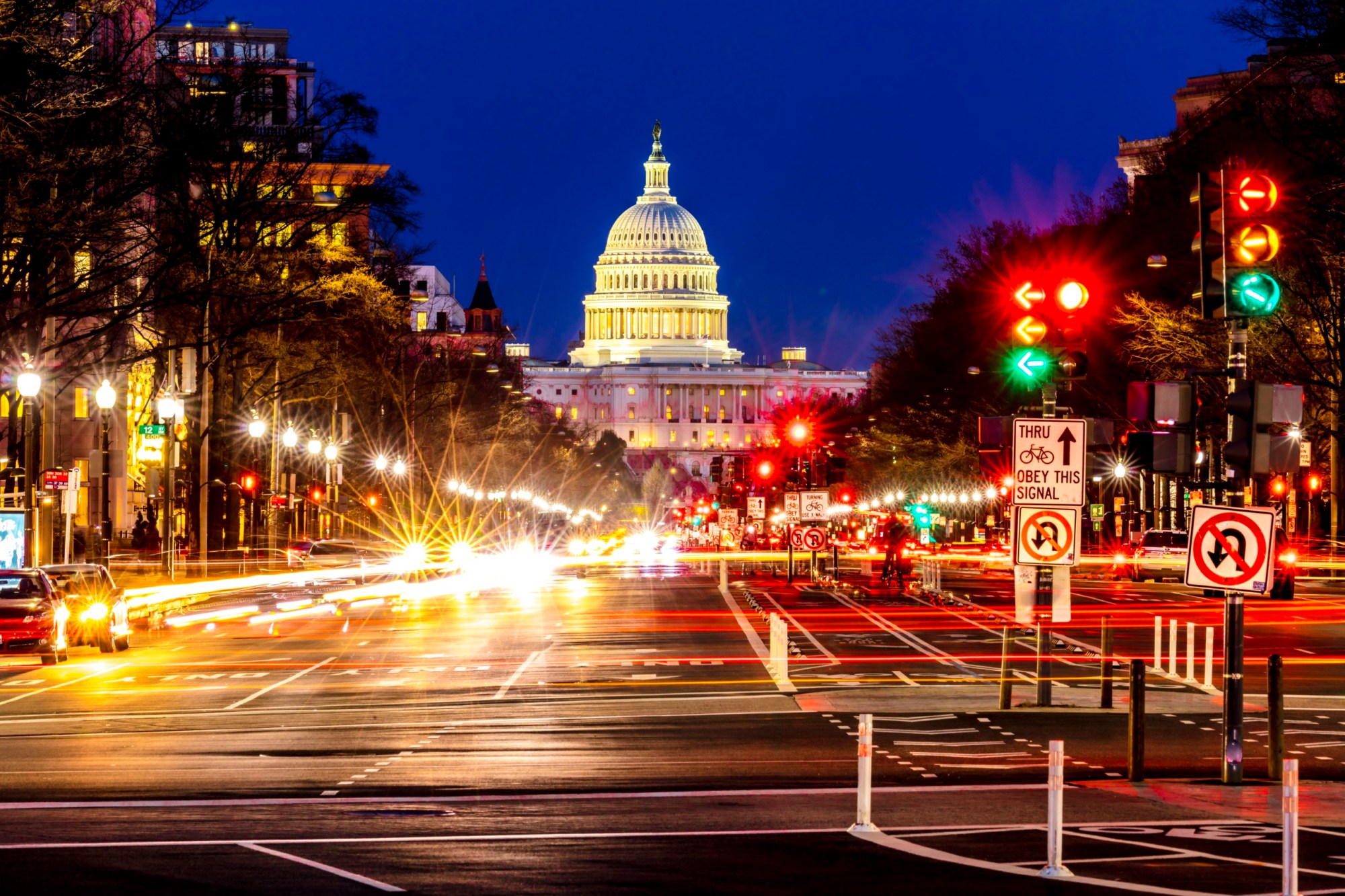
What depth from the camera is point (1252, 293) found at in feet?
55.7

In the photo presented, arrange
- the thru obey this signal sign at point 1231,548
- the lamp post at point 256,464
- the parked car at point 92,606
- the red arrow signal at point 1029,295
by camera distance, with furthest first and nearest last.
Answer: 1. the lamp post at point 256,464
2. the parked car at point 92,606
3. the red arrow signal at point 1029,295
4. the thru obey this signal sign at point 1231,548

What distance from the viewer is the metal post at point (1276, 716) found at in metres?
16.3

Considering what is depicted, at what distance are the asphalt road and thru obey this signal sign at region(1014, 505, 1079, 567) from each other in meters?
1.06

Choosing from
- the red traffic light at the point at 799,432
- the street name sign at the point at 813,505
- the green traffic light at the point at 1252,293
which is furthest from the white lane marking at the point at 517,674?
the red traffic light at the point at 799,432

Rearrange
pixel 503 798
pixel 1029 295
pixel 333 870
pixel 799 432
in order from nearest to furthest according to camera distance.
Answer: pixel 333 870 < pixel 503 798 < pixel 1029 295 < pixel 799 432

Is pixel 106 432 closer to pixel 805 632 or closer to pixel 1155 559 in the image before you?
pixel 805 632

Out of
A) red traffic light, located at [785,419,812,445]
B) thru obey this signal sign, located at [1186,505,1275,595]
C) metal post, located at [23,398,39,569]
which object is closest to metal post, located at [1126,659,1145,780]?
thru obey this signal sign, located at [1186,505,1275,595]

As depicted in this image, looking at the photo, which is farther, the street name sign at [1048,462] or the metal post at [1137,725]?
the street name sign at [1048,462]

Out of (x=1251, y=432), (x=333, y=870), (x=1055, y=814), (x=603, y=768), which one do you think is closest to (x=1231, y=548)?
(x=1251, y=432)

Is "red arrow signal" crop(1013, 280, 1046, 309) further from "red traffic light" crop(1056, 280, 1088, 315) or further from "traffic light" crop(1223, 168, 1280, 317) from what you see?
"traffic light" crop(1223, 168, 1280, 317)

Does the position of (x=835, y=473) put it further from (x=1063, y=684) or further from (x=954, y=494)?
(x=954, y=494)

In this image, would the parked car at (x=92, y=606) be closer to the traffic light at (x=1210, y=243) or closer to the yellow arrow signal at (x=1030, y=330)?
the yellow arrow signal at (x=1030, y=330)

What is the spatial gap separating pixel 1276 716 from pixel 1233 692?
46 cm

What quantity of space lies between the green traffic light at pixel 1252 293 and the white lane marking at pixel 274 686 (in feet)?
41.3
